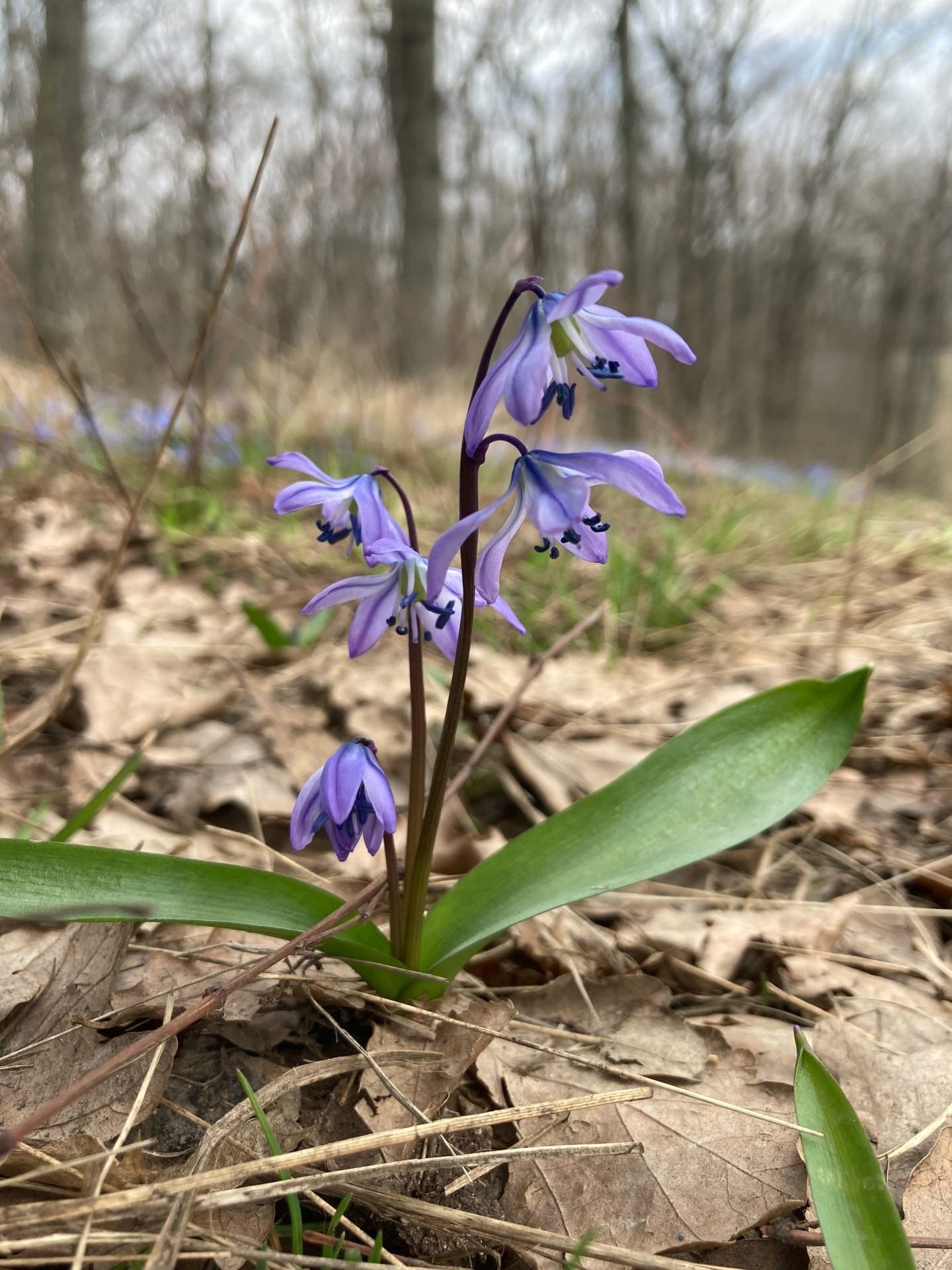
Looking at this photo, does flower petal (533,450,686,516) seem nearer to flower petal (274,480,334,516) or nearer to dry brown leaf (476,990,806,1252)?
flower petal (274,480,334,516)

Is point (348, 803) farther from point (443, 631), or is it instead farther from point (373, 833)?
point (443, 631)

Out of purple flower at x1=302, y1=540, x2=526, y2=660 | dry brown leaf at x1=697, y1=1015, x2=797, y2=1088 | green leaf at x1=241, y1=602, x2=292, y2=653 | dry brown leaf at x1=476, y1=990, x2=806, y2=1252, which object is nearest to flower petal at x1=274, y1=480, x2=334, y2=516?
purple flower at x1=302, y1=540, x2=526, y2=660

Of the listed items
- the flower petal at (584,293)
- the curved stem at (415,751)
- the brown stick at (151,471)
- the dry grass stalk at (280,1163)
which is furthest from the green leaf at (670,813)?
the brown stick at (151,471)

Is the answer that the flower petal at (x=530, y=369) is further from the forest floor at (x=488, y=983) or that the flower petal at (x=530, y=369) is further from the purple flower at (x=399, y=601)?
the forest floor at (x=488, y=983)

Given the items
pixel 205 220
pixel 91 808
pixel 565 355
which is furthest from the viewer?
pixel 205 220

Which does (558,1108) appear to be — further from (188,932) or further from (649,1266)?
(188,932)

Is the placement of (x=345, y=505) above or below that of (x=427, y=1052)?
above

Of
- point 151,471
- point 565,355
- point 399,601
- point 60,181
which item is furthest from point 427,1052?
point 60,181
